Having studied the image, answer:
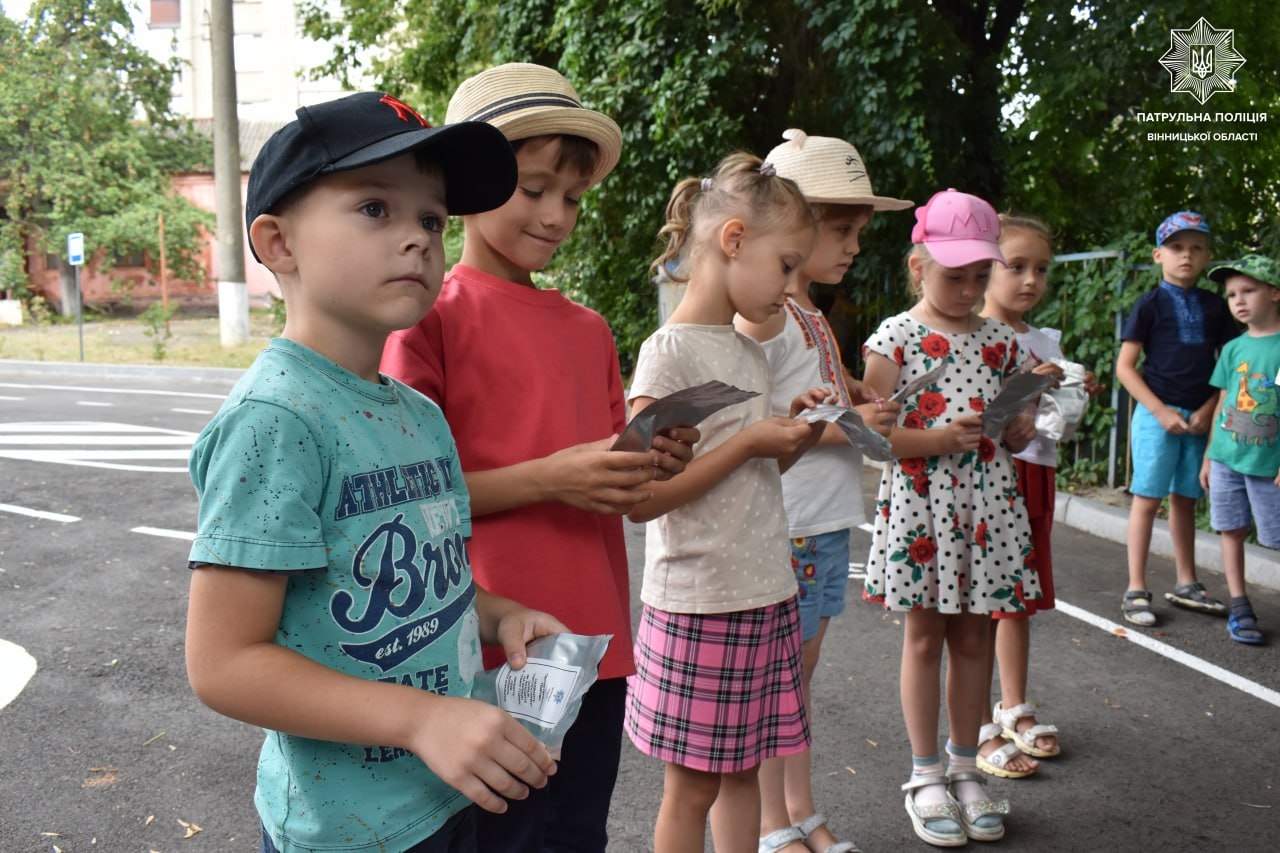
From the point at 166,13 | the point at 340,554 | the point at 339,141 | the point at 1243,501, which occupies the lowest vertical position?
the point at 1243,501

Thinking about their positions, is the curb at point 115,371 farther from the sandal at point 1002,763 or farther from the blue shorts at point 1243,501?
the sandal at point 1002,763

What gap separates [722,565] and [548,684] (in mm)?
984

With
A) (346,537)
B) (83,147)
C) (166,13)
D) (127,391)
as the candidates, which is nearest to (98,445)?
(127,391)

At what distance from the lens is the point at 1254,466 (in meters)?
4.94

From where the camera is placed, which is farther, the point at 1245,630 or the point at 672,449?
the point at 1245,630

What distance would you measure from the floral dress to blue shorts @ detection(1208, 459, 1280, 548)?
2487 millimetres

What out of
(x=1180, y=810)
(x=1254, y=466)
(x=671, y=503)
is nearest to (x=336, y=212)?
(x=671, y=503)

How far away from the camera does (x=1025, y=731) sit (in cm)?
367

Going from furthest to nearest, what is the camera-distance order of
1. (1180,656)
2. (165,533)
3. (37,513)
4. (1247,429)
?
(37,513)
(165,533)
(1247,429)
(1180,656)

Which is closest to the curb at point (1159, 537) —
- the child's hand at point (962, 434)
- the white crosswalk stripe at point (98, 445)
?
the child's hand at point (962, 434)

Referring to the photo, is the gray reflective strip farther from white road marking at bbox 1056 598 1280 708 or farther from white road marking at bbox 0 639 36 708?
white road marking at bbox 1056 598 1280 708

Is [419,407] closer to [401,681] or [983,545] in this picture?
[401,681]

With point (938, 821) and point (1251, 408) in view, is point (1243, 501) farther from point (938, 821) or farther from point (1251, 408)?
point (938, 821)

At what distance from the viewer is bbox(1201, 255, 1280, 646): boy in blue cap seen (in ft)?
16.1
